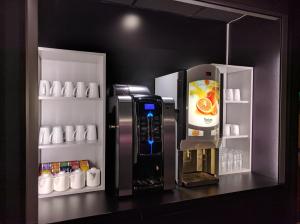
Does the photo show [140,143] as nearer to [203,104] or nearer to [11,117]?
[203,104]

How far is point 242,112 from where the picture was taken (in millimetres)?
2352

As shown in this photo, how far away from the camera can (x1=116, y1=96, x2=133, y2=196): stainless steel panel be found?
1.58m

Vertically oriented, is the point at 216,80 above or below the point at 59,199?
above

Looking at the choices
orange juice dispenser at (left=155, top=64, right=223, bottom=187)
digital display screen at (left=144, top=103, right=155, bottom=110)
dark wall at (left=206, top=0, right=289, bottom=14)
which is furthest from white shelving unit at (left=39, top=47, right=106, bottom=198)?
dark wall at (left=206, top=0, right=289, bottom=14)

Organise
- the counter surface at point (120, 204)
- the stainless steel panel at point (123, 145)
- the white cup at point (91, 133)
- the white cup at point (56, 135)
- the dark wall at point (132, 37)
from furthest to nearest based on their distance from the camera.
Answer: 1. the dark wall at point (132, 37)
2. the white cup at point (91, 133)
3. the white cup at point (56, 135)
4. the stainless steel panel at point (123, 145)
5. the counter surface at point (120, 204)

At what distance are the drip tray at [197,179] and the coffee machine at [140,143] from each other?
0.53ft

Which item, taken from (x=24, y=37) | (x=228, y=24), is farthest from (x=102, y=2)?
(x=228, y=24)

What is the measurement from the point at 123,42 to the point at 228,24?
1188 mm

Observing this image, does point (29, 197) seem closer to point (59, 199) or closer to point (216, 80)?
point (59, 199)

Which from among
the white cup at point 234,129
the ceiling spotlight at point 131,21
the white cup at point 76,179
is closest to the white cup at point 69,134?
the white cup at point 76,179

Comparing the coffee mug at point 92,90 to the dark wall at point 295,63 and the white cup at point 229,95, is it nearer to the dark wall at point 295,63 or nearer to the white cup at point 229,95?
the white cup at point 229,95

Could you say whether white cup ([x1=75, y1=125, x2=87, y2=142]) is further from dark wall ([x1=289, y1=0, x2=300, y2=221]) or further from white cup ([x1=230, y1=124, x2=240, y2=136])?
dark wall ([x1=289, y1=0, x2=300, y2=221])

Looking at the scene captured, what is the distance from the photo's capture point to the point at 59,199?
158cm

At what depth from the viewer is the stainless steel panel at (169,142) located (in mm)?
1709
